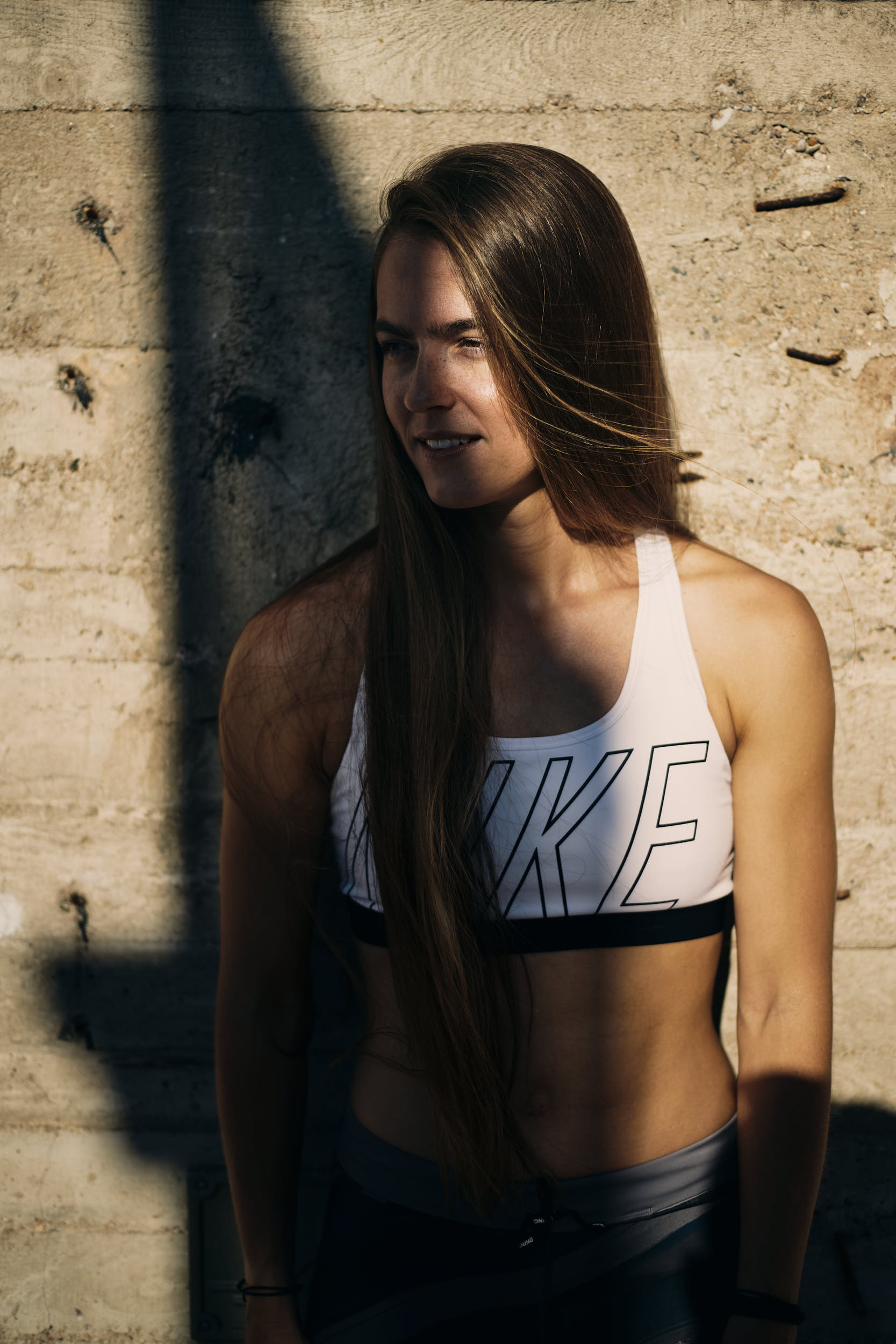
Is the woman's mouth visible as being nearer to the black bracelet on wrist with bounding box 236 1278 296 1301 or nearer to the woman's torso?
the woman's torso

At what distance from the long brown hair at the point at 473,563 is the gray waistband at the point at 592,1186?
4 cm

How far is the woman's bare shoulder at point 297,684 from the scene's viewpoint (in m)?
1.44

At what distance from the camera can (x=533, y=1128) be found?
137 cm

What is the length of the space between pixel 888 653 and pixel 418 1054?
1.20 metres

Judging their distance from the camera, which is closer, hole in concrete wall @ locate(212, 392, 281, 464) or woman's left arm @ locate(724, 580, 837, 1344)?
woman's left arm @ locate(724, 580, 837, 1344)

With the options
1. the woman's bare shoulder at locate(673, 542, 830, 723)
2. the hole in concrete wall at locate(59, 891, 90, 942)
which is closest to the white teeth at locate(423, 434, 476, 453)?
the woman's bare shoulder at locate(673, 542, 830, 723)

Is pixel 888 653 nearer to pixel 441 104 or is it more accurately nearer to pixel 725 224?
pixel 725 224

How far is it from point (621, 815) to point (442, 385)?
27.0 inches

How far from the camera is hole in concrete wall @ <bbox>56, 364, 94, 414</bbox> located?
178 centimetres

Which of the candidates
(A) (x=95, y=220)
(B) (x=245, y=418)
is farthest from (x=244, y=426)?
(A) (x=95, y=220)

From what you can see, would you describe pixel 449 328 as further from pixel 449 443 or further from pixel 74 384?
pixel 74 384

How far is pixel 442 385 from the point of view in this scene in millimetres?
1264

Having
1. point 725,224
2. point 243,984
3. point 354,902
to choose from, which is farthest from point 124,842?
point 725,224

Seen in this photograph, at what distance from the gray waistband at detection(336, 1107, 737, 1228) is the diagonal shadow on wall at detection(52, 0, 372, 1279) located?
471 millimetres
